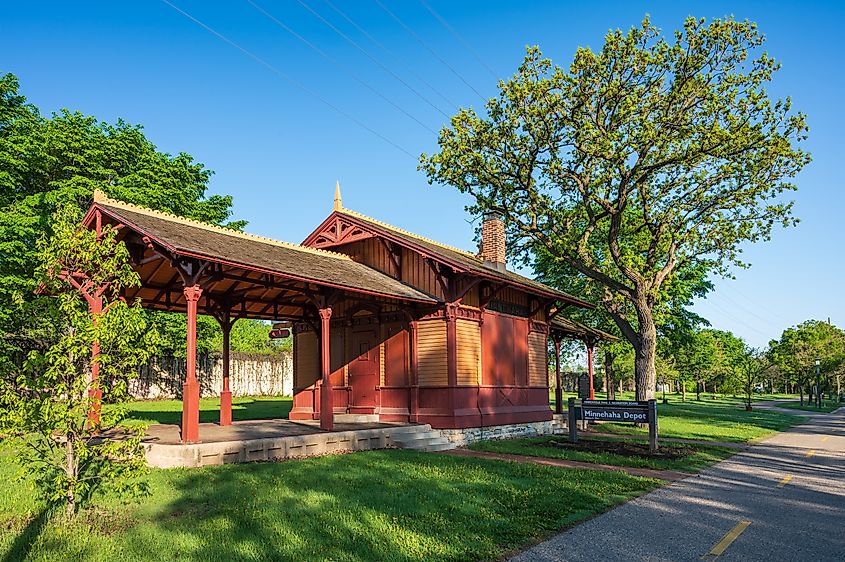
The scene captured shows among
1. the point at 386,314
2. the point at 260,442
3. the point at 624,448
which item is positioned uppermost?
the point at 386,314

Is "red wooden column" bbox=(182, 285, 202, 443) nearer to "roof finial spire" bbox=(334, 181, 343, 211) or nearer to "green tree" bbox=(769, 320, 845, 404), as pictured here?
"roof finial spire" bbox=(334, 181, 343, 211)

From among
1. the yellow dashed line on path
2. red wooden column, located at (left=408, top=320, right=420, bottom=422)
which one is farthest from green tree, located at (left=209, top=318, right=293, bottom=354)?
the yellow dashed line on path

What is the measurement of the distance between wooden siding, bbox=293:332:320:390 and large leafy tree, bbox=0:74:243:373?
9.11m

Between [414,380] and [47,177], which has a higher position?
[47,177]

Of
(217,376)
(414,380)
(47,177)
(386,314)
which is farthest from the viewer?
(217,376)

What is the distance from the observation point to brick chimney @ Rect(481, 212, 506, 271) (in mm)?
22422

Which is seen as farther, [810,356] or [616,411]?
[810,356]

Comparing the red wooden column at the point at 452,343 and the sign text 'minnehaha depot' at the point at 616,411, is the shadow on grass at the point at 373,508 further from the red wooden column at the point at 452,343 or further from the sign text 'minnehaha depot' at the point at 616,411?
the red wooden column at the point at 452,343

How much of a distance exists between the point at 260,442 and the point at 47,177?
21.0 meters

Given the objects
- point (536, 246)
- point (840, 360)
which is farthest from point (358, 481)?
point (840, 360)

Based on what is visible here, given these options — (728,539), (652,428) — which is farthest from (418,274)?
(728,539)

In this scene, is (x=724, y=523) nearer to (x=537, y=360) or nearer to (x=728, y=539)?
(x=728, y=539)

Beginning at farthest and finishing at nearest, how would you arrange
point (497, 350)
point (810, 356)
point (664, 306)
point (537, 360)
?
1. point (810, 356)
2. point (664, 306)
3. point (537, 360)
4. point (497, 350)

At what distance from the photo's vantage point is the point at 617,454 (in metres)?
15.1
